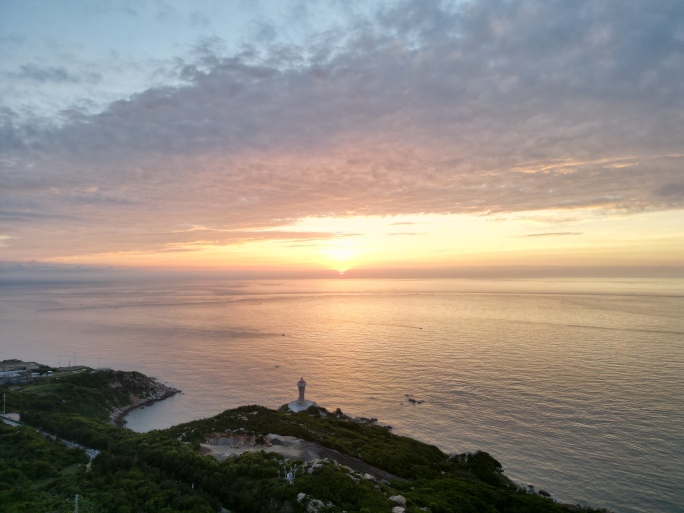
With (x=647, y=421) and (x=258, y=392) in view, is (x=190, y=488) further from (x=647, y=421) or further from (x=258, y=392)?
(x=647, y=421)

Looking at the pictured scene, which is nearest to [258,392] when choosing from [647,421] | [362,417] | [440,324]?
[362,417]

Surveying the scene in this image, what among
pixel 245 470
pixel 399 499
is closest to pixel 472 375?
pixel 399 499

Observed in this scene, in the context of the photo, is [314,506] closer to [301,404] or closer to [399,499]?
[399,499]

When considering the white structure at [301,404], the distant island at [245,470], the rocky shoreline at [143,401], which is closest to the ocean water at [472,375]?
the rocky shoreline at [143,401]

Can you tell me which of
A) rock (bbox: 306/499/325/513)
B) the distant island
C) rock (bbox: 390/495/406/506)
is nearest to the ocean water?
the distant island

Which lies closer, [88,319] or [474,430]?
[474,430]

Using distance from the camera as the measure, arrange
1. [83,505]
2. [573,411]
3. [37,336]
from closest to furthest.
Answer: [83,505] → [573,411] → [37,336]

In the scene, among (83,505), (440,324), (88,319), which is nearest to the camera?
(83,505)
